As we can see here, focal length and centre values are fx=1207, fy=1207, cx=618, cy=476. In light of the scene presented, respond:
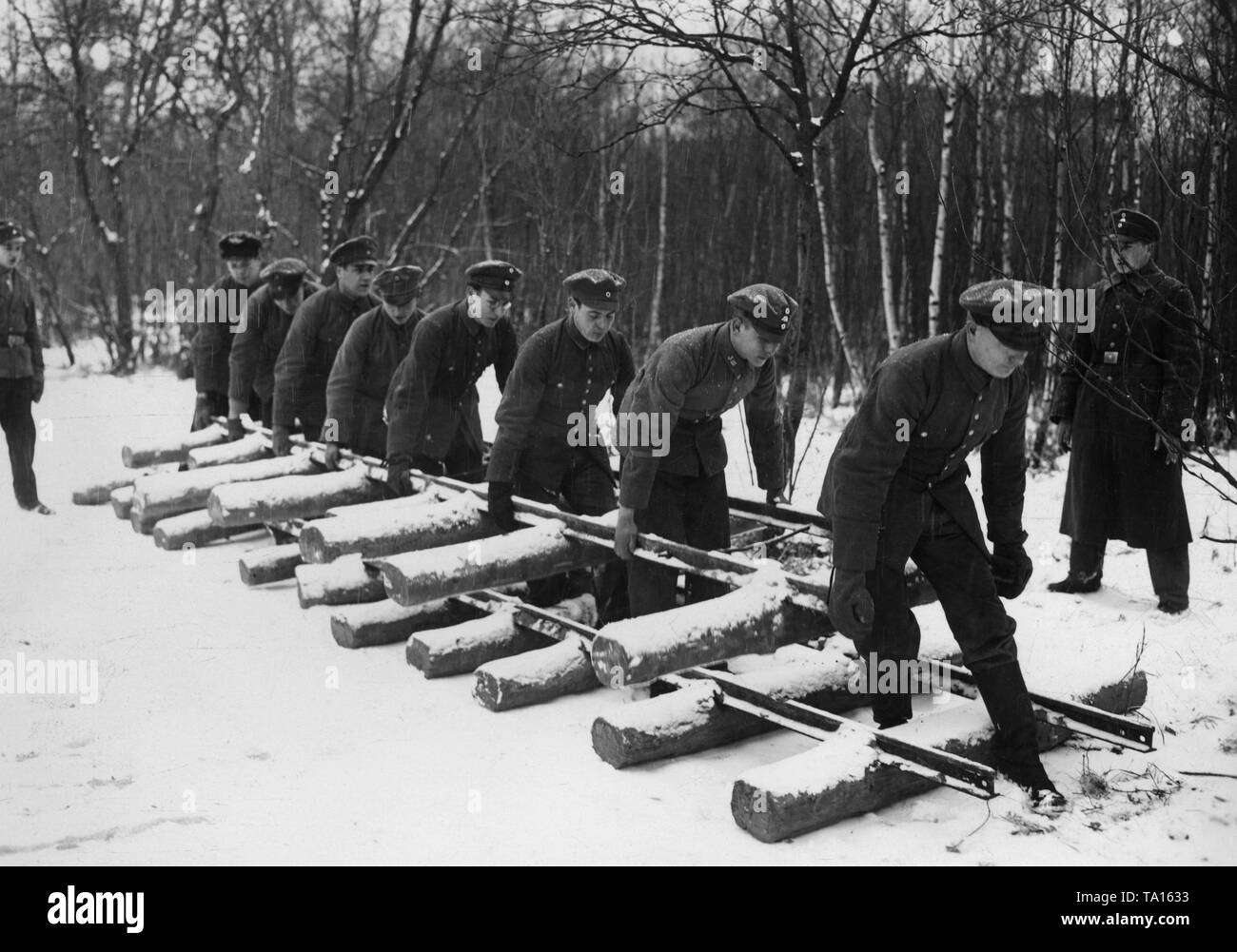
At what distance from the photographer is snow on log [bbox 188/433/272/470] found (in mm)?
9336

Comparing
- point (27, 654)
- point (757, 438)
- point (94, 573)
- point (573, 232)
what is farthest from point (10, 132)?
point (757, 438)

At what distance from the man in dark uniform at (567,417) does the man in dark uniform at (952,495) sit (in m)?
2.20

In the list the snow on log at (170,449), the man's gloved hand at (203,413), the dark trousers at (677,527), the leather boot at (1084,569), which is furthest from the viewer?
the man's gloved hand at (203,413)

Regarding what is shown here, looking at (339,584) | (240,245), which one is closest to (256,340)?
(240,245)

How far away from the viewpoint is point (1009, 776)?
13.4 ft

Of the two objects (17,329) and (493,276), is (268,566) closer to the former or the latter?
(493,276)

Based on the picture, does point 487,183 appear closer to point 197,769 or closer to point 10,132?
point 10,132

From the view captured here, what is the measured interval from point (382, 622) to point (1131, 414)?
12.6 ft

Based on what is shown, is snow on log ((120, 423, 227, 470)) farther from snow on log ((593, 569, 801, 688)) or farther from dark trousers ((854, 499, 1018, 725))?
dark trousers ((854, 499, 1018, 725))

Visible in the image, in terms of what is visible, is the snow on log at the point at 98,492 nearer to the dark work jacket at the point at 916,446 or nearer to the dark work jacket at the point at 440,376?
the dark work jacket at the point at 440,376

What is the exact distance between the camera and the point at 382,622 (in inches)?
243

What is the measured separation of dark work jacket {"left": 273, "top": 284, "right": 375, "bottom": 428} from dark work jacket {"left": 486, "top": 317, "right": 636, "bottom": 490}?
2.63 meters

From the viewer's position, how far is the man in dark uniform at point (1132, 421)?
6.01 meters

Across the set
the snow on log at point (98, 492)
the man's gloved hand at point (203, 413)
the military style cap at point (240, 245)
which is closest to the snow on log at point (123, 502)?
the snow on log at point (98, 492)
